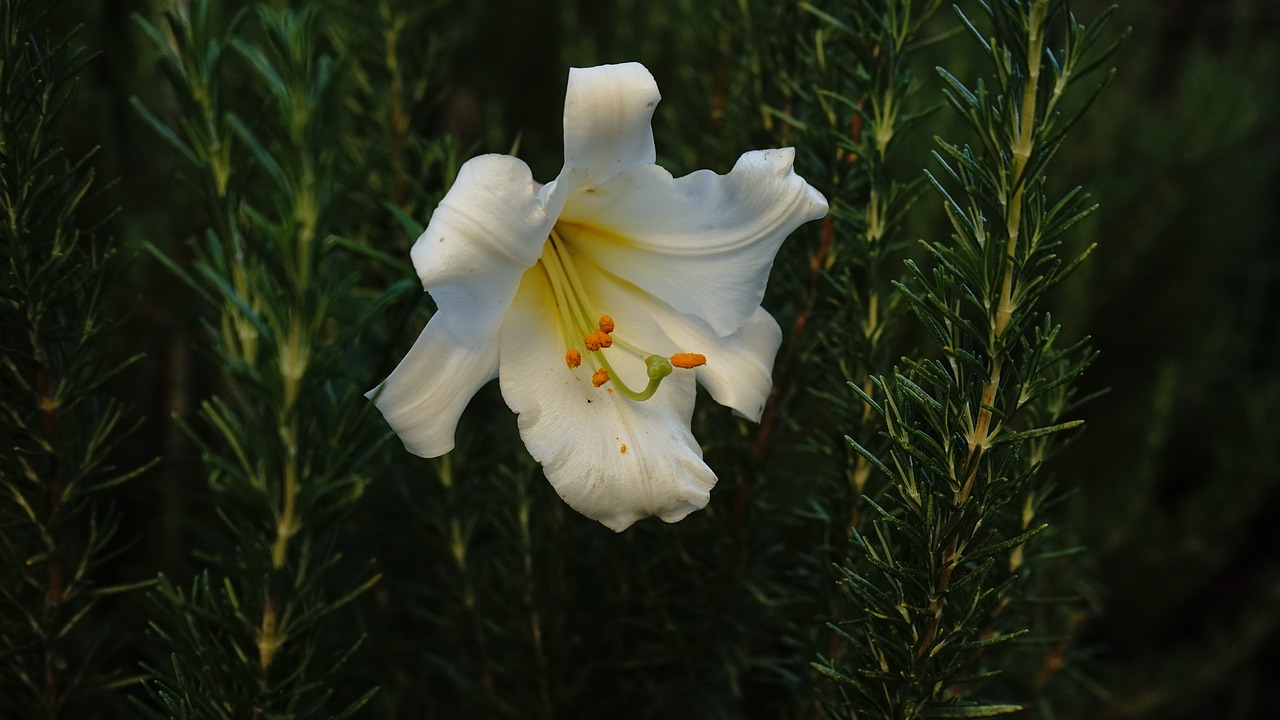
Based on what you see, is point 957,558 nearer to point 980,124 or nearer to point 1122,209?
point 980,124

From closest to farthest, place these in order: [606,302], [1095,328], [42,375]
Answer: [42,375], [606,302], [1095,328]

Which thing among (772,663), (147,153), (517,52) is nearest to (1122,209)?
(517,52)

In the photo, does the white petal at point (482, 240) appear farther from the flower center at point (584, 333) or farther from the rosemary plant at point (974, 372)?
the rosemary plant at point (974, 372)

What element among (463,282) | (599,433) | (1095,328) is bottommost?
(1095,328)

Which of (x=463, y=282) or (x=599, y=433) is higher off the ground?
(x=463, y=282)

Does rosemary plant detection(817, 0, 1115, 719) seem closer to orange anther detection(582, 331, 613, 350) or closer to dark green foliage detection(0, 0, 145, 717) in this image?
orange anther detection(582, 331, 613, 350)

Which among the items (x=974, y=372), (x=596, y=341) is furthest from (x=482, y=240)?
(x=974, y=372)

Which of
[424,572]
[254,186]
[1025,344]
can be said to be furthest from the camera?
[254,186]

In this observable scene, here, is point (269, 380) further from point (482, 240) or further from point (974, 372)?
point (974, 372)

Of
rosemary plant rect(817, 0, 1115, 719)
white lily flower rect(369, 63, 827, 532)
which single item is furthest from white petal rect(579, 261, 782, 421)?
rosemary plant rect(817, 0, 1115, 719)
